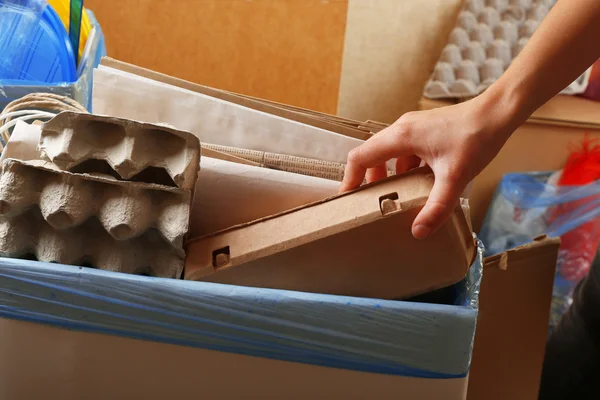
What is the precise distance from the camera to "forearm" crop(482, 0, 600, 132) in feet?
2.30

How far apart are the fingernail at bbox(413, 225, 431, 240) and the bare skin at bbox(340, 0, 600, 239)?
6cm

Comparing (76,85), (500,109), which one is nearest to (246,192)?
(500,109)

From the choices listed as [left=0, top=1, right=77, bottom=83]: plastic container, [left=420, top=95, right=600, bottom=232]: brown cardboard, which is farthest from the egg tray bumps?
[left=420, top=95, right=600, bottom=232]: brown cardboard

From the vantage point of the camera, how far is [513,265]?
110 centimetres

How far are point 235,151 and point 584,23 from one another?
50cm

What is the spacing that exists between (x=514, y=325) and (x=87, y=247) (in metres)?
0.83

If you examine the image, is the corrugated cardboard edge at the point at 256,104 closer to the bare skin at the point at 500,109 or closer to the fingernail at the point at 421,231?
the bare skin at the point at 500,109

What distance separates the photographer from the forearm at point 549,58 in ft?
2.30

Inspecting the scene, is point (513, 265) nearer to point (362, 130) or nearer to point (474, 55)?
point (362, 130)

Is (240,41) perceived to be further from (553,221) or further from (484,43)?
(553,221)

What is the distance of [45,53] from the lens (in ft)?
3.95

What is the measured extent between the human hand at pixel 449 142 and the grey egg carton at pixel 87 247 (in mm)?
274

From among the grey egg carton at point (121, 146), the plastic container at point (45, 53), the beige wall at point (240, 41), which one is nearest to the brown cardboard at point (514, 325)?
the grey egg carton at point (121, 146)

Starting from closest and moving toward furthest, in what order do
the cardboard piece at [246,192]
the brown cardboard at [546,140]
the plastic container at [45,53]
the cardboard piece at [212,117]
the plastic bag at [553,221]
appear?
the cardboard piece at [246,192] < the cardboard piece at [212,117] < the plastic container at [45,53] < the plastic bag at [553,221] < the brown cardboard at [546,140]
